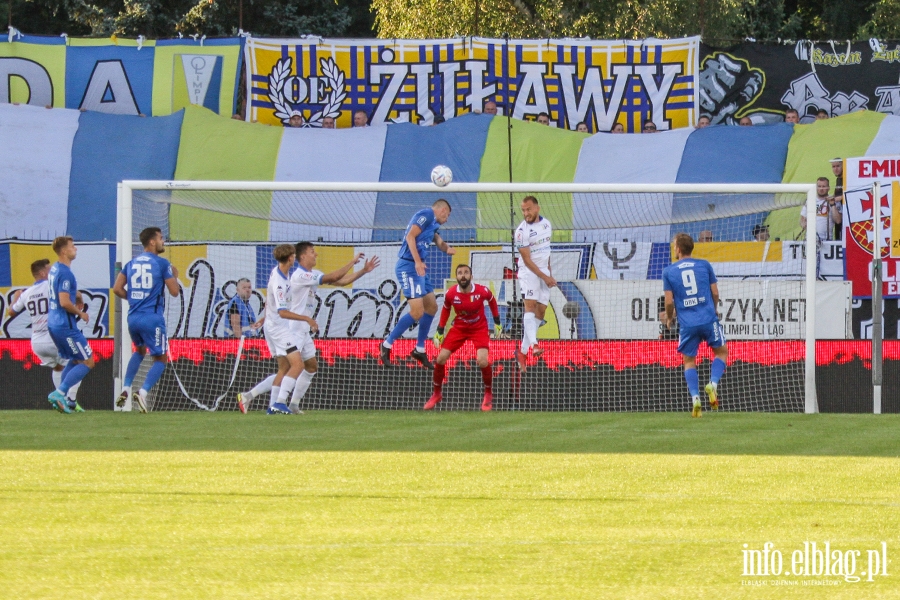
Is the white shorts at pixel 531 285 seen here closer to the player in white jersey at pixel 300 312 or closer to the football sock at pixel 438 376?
the football sock at pixel 438 376

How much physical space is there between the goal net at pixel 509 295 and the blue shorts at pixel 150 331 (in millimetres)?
1173

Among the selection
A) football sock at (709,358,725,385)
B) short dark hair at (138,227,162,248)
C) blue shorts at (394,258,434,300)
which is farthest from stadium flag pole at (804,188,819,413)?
short dark hair at (138,227,162,248)

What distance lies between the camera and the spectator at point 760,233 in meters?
18.3

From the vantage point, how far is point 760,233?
18.4 metres

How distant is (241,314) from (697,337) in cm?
705

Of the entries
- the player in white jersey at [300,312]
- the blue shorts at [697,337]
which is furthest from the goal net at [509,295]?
the blue shorts at [697,337]

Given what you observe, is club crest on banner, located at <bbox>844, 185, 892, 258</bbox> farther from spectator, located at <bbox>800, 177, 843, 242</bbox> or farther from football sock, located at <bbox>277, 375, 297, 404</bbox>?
football sock, located at <bbox>277, 375, 297, 404</bbox>

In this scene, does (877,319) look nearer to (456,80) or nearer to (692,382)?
(692,382)

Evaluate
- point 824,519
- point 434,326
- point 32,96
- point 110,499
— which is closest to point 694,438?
point 824,519

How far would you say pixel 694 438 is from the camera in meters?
10.2

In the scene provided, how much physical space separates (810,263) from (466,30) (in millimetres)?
14326

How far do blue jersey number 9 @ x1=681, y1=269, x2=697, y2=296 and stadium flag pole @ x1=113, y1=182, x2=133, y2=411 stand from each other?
241 inches

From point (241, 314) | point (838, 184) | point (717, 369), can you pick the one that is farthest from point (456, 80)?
point (717, 369)

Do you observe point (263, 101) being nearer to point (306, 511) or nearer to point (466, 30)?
point (466, 30)
